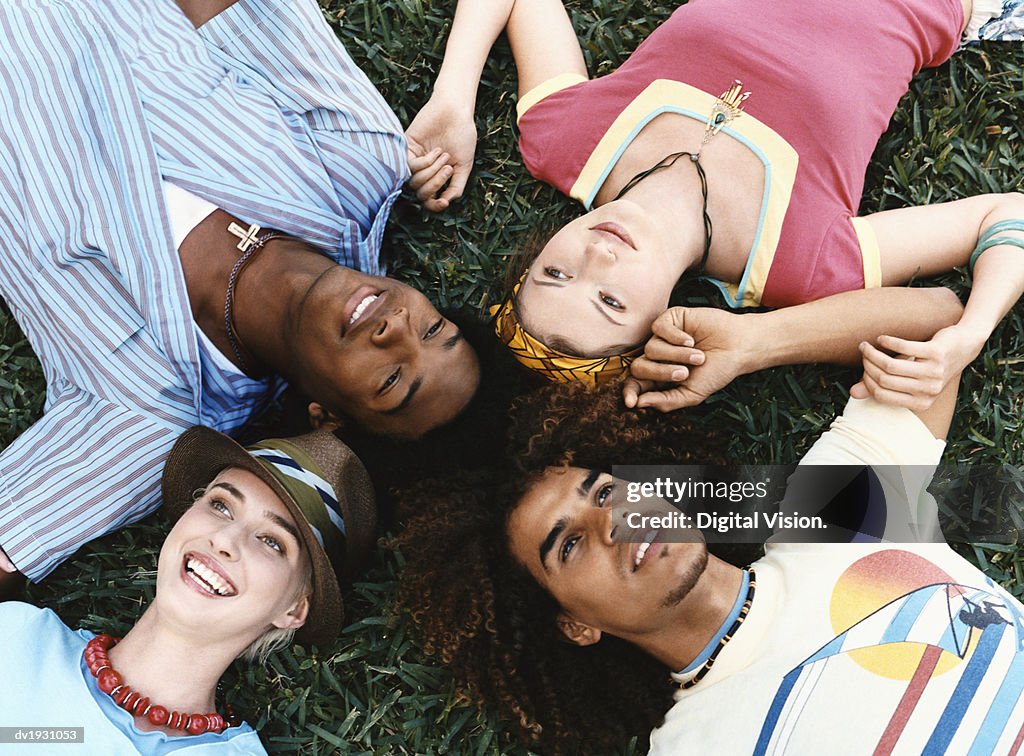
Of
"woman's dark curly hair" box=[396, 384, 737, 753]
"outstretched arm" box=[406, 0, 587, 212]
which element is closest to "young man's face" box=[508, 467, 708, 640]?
"woman's dark curly hair" box=[396, 384, 737, 753]

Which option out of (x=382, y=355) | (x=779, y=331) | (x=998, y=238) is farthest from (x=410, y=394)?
(x=998, y=238)

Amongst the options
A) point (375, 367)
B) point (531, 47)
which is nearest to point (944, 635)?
point (375, 367)

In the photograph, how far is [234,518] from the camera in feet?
7.55

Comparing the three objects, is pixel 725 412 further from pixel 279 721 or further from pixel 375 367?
pixel 279 721

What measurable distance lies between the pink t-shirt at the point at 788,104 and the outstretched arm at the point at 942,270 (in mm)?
111

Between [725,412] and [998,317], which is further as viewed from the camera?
[725,412]

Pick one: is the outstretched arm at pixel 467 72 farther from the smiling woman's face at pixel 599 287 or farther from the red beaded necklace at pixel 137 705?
the red beaded necklace at pixel 137 705

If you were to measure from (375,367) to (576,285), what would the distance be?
1.89ft

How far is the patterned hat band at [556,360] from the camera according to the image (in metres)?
2.36

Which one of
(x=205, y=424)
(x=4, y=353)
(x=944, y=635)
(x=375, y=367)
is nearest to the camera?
(x=944, y=635)

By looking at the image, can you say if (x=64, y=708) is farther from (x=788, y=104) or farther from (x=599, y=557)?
(x=788, y=104)

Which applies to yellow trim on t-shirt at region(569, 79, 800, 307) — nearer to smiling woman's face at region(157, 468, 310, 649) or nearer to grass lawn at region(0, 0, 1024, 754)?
grass lawn at region(0, 0, 1024, 754)

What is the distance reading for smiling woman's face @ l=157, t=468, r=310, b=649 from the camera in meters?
2.23

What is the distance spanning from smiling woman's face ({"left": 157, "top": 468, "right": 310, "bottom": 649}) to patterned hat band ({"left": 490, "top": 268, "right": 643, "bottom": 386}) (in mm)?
769
